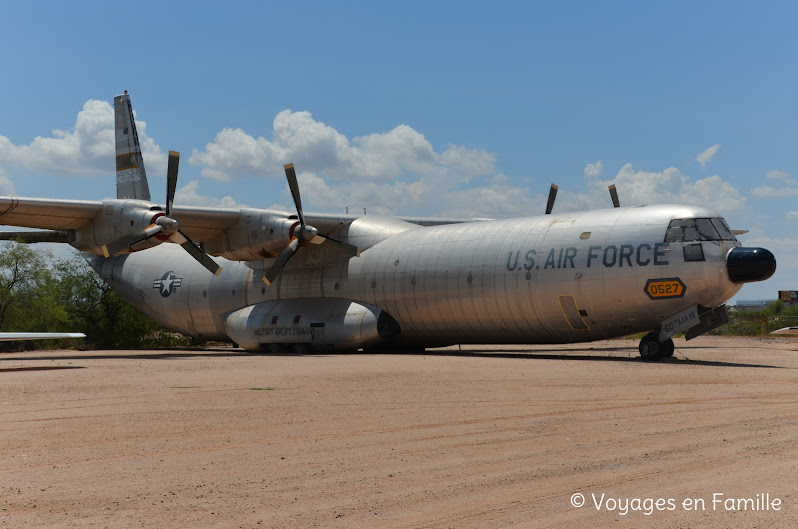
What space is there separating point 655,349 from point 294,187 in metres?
12.4

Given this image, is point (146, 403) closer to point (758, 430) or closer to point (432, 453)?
point (432, 453)

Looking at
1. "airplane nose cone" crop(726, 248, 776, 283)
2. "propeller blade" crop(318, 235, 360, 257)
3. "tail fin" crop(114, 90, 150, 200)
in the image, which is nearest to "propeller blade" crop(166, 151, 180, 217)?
"propeller blade" crop(318, 235, 360, 257)

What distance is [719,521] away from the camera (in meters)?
4.93

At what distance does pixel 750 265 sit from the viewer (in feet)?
60.6

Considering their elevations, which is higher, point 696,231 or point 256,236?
point 256,236

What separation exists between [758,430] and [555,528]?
4.42 metres

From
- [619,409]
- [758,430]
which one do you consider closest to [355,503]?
[758,430]

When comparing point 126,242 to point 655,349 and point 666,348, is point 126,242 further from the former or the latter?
point 666,348

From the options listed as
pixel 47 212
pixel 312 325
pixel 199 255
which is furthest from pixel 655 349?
pixel 47 212

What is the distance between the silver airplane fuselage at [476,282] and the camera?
19.5m

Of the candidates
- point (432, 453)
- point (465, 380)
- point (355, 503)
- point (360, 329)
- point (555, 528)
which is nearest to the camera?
point (555, 528)

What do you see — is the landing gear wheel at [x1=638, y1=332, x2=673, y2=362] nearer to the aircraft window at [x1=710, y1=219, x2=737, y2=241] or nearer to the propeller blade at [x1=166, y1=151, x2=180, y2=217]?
the aircraft window at [x1=710, y1=219, x2=737, y2=241]
